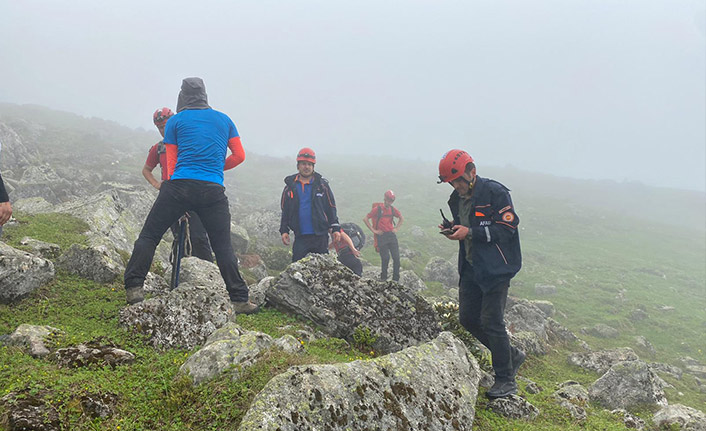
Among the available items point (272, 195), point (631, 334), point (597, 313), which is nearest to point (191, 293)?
point (631, 334)

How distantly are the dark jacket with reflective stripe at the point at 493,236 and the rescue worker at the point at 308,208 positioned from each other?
5192mm

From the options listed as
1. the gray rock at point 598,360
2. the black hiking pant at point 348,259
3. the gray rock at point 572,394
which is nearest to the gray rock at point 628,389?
the gray rock at point 572,394

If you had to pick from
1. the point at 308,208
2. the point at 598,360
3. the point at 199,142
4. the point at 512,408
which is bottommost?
the point at 598,360

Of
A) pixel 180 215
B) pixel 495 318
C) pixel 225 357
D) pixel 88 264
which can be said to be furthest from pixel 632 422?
pixel 88 264

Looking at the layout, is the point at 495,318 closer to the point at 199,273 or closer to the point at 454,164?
the point at 454,164

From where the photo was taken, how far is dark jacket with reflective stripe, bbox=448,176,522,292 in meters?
6.14

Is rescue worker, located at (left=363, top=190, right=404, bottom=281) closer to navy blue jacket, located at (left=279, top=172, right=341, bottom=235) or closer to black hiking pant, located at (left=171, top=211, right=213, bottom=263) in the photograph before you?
navy blue jacket, located at (left=279, top=172, right=341, bottom=235)

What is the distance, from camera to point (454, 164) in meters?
6.39

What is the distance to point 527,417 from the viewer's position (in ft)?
19.4

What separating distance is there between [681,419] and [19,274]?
11849 millimetres

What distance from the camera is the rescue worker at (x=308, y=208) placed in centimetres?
1077

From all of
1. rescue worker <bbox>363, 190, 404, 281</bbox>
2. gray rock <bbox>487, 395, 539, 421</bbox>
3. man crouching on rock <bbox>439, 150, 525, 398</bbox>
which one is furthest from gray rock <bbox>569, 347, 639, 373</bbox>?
rescue worker <bbox>363, 190, 404, 281</bbox>

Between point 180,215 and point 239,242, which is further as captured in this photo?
point 239,242

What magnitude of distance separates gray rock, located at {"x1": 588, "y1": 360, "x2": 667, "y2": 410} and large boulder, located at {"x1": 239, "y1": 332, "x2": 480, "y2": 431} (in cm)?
489
